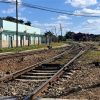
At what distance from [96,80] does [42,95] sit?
448cm

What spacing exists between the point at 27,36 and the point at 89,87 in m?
81.3

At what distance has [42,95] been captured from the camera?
11.8 m

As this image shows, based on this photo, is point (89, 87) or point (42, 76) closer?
point (89, 87)

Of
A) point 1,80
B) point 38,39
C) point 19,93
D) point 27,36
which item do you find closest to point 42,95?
point 19,93

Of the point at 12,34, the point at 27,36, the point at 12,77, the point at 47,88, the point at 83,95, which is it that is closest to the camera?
the point at 83,95

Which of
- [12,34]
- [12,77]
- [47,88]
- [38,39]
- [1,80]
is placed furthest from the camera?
[38,39]

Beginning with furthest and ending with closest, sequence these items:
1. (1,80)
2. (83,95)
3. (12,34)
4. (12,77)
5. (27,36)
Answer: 1. (27,36)
2. (12,34)
3. (12,77)
4. (1,80)
5. (83,95)

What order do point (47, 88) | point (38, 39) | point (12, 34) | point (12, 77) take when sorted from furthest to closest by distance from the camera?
point (38, 39) → point (12, 34) → point (12, 77) → point (47, 88)

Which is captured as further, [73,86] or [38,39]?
[38,39]

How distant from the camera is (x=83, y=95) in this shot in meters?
11.8

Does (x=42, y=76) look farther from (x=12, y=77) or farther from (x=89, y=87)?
(x=89, y=87)

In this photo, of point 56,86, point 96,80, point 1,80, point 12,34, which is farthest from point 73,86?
point 12,34

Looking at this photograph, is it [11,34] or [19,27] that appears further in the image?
[19,27]

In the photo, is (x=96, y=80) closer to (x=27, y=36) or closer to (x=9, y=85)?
(x=9, y=85)
